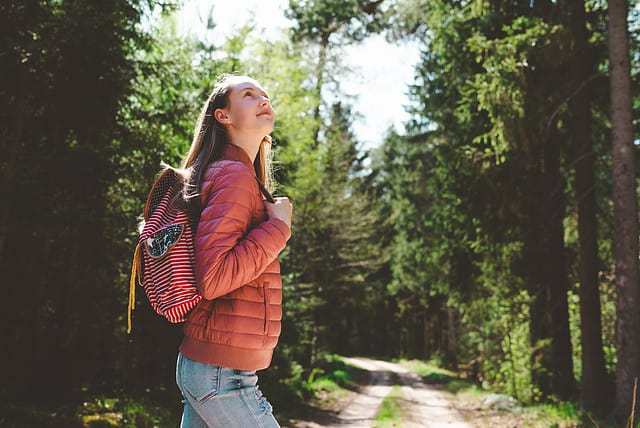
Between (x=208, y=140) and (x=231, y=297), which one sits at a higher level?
(x=208, y=140)

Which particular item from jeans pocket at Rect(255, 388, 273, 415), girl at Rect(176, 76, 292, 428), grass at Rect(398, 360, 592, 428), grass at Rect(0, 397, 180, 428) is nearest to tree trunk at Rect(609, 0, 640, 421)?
grass at Rect(398, 360, 592, 428)

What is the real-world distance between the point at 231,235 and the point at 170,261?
226 mm

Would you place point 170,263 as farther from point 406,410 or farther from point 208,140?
point 406,410

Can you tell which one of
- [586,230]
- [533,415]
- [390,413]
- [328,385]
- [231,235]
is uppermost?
[586,230]

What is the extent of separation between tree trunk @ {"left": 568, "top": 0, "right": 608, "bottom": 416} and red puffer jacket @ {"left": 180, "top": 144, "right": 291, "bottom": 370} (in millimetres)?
10358

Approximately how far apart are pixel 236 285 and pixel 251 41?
14.4 meters

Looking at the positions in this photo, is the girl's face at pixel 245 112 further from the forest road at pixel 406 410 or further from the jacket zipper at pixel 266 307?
the forest road at pixel 406 410

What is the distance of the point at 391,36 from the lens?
2288 centimetres

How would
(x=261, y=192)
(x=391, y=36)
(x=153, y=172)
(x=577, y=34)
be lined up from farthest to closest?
(x=391, y=36) < (x=577, y=34) < (x=153, y=172) < (x=261, y=192)

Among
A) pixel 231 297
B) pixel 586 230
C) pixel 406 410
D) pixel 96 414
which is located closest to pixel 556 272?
pixel 586 230

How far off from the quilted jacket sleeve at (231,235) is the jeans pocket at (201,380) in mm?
→ 268

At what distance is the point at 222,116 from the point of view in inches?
93.5

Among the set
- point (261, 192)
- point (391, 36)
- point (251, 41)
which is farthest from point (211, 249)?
point (391, 36)

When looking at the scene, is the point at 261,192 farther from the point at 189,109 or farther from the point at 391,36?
the point at 391,36
